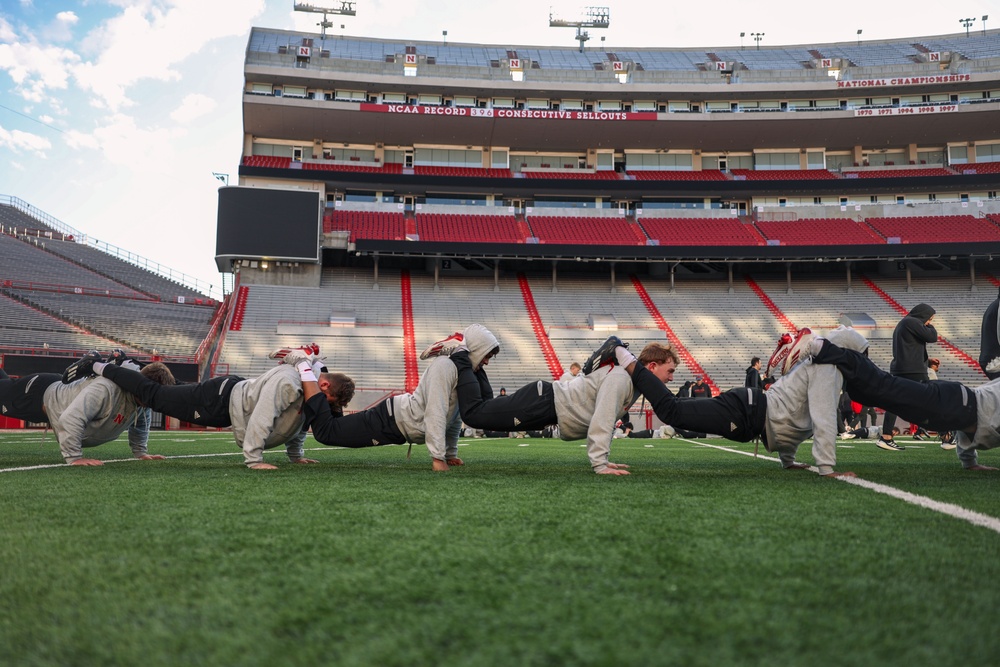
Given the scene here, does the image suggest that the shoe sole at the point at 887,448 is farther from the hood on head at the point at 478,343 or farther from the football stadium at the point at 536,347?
the hood on head at the point at 478,343

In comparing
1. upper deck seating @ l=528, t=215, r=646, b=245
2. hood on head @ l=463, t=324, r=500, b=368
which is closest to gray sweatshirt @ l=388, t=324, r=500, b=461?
hood on head @ l=463, t=324, r=500, b=368

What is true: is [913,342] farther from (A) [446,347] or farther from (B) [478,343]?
(A) [446,347]

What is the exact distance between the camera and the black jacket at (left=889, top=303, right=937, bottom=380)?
6.75 metres

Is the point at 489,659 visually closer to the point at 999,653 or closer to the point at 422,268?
the point at 999,653

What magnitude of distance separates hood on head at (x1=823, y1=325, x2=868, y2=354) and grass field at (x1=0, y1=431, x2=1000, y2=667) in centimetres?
119

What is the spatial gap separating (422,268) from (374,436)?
2378cm

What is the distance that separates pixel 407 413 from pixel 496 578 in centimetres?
327

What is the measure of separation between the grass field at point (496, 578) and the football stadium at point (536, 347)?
14 millimetres

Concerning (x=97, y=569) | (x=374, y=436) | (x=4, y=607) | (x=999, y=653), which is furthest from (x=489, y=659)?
(x=374, y=436)

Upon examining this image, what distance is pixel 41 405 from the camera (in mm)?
5637

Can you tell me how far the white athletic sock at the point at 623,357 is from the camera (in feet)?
14.9

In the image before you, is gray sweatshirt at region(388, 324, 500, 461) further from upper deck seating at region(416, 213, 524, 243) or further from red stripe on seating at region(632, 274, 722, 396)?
upper deck seating at region(416, 213, 524, 243)

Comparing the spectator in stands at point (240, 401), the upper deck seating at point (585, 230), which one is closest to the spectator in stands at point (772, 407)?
the spectator in stands at point (240, 401)

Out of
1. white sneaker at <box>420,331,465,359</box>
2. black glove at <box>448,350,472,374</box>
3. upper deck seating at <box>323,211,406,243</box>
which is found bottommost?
black glove at <box>448,350,472,374</box>
